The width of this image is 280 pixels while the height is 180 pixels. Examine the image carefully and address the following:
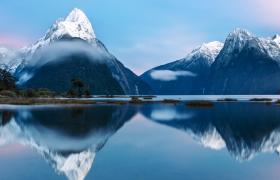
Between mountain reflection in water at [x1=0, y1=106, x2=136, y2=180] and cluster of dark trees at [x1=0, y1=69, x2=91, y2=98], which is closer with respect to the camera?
mountain reflection in water at [x1=0, y1=106, x2=136, y2=180]

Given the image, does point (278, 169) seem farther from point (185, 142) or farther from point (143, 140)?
point (143, 140)

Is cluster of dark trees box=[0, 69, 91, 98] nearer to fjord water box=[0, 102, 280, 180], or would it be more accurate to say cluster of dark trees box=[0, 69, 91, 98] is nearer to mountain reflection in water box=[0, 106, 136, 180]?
mountain reflection in water box=[0, 106, 136, 180]

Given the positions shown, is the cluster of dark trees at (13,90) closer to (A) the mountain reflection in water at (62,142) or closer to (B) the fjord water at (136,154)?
(A) the mountain reflection in water at (62,142)

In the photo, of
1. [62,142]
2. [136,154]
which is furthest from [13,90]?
[136,154]

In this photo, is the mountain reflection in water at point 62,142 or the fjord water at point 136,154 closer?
the fjord water at point 136,154

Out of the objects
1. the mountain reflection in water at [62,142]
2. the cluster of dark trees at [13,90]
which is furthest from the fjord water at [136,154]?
the cluster of dark trees at [13,90]

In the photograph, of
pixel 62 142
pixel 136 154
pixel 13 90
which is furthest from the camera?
pixel 13 90

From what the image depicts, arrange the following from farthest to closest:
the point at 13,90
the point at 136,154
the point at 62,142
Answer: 1. the point at 13,90
2. the point at 62,142
3. the point at 136,154

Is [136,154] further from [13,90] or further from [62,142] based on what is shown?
[13,90]

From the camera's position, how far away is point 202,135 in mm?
43844

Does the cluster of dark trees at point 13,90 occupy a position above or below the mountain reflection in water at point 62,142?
above

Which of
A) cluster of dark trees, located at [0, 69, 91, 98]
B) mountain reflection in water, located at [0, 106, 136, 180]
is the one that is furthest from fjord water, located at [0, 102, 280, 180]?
cluster of dark trees, located at [0, 69, 91, 98]

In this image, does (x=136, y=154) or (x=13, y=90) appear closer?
(x=136, y=154)

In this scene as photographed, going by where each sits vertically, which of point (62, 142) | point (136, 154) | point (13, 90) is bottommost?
point (136, 154)
